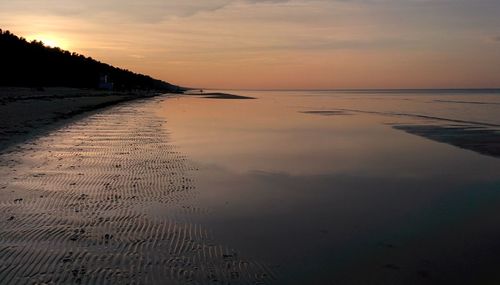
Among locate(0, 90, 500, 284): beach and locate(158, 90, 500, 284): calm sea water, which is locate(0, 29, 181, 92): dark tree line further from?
locate(158, 90, 500, 284): calm sea water

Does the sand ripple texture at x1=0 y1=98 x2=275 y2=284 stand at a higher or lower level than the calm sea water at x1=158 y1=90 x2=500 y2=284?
higher

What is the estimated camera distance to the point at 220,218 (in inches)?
311

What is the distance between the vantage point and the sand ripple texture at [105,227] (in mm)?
5438

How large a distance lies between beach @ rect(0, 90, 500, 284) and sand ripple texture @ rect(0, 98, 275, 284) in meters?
0.03

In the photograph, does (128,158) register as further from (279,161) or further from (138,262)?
(138,262)

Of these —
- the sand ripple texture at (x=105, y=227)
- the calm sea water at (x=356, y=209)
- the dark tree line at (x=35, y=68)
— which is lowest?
the calm sea water at (x=356, y=209)

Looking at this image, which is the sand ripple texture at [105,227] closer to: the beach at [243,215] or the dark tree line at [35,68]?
the beach at [243,215]

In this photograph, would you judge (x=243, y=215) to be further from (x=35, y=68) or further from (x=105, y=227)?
(x=35, y=68)

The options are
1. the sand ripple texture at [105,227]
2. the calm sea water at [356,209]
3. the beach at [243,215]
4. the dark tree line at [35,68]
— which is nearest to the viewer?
the sand ripple texture at [105,227]

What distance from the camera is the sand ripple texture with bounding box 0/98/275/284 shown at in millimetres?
5438

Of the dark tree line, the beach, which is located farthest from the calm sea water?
the dark tree line

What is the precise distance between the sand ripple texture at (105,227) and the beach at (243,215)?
26 mm

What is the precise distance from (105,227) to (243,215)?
7.71 feet

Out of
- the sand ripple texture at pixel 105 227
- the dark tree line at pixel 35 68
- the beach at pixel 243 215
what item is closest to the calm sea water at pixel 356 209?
the beach at pixel 243 215
